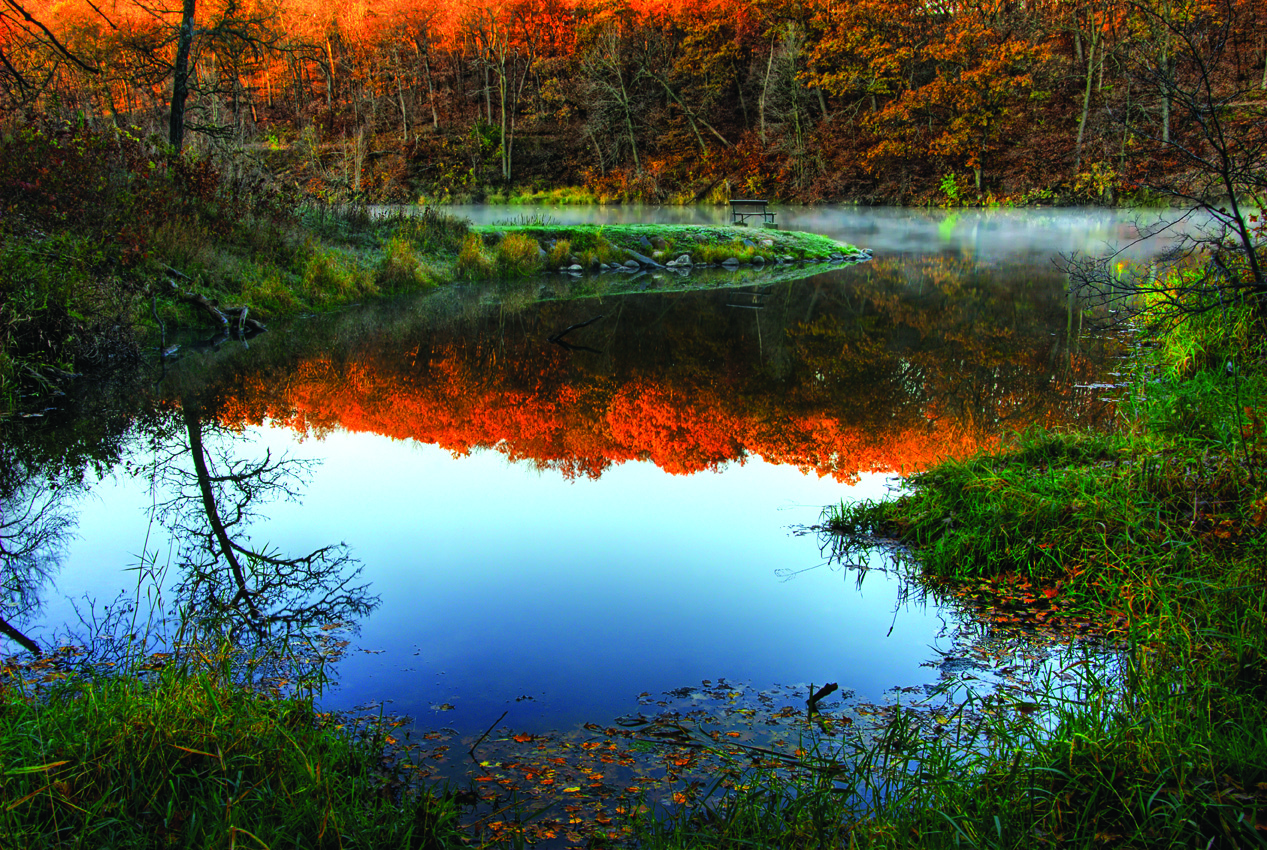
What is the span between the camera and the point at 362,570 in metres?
4.72

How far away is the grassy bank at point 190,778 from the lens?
7.73 feet

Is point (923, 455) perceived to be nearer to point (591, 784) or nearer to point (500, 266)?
point (591, 784)

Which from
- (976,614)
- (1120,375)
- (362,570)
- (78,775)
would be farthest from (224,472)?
(1120,375)

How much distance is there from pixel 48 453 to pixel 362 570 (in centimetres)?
364

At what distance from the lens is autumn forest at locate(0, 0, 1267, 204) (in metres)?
37.2

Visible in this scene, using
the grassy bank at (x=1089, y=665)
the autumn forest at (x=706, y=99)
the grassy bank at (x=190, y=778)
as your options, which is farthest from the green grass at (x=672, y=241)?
the grassy bank at (x=190, y=778)

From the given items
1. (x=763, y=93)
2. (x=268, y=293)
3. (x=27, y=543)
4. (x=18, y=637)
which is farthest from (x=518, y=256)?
(x=763, y=93)

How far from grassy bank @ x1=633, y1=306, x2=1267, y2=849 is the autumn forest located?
1161 inches

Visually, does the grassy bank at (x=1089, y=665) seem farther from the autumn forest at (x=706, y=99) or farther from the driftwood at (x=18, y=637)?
the autumn forest at (x=706, y=99)

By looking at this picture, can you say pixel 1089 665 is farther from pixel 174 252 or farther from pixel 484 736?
pixel 174 252

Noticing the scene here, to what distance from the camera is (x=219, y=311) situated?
468 inches

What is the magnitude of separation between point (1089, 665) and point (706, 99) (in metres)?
47.4

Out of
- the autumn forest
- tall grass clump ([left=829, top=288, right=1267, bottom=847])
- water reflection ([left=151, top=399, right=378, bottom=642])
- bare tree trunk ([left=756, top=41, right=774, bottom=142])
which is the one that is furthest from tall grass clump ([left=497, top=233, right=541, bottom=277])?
bare tree trunk ([left=756, top=41, right=774, bottom=142])

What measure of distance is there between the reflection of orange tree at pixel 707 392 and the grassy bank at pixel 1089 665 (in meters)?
1.56
